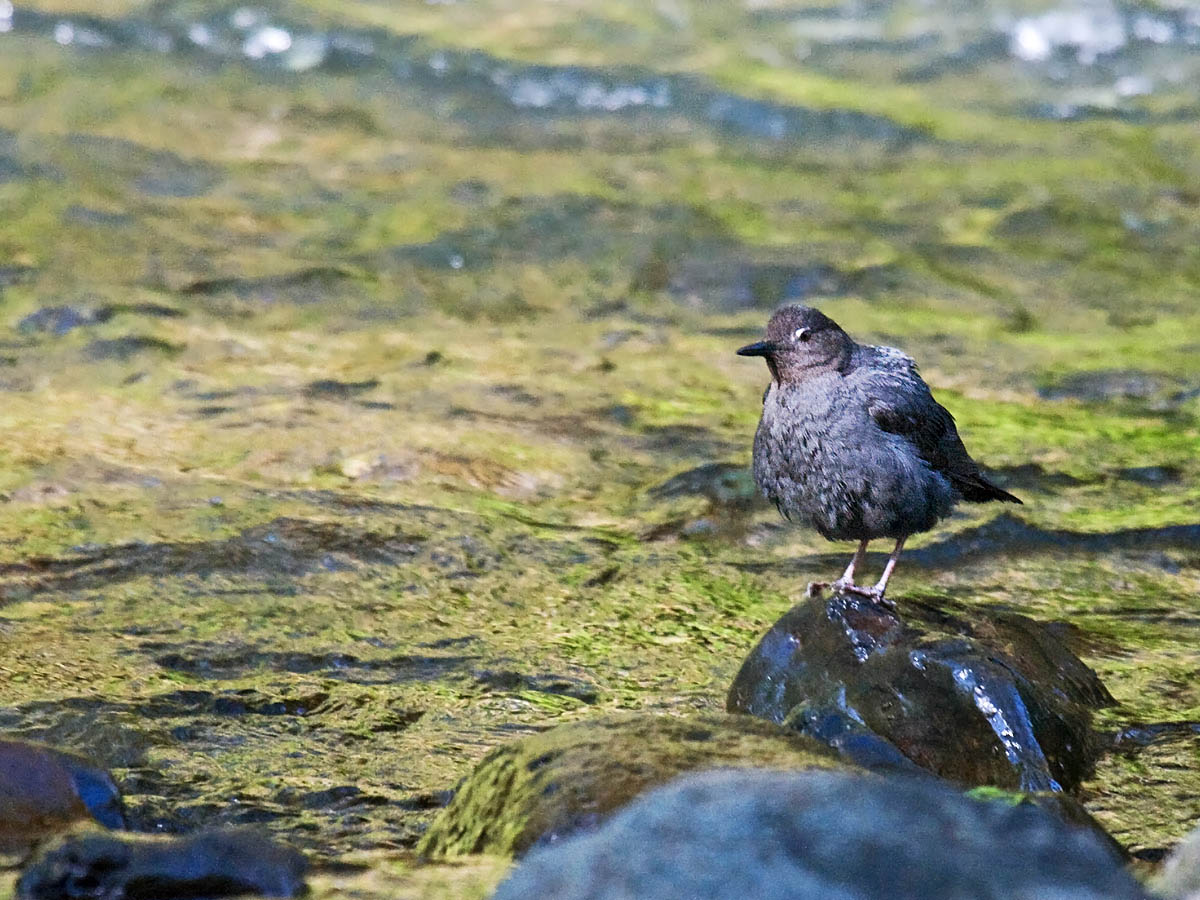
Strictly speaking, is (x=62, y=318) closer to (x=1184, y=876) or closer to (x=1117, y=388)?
(x=1117, y=388)

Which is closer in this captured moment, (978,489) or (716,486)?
(978,489)

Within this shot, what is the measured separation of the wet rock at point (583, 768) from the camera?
404cm

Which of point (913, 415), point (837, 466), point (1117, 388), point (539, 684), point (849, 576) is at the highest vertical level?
point (913, 415)

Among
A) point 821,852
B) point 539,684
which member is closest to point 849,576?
point 539,684

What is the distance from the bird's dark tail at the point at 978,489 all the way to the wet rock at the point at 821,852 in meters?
2.79

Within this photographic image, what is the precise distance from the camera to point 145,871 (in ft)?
12.1

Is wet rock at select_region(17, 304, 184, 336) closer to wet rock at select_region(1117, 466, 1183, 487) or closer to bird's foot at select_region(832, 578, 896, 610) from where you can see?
wet rock at select_region(1117, 466, 1183, 487)

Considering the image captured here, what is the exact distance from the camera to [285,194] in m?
13.2

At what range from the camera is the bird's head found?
5895mm

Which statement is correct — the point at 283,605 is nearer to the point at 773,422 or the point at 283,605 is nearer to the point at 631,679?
the point at 631,679

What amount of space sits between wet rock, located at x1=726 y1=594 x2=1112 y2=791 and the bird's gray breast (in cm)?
32

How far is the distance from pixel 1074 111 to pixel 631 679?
1144 centimetres

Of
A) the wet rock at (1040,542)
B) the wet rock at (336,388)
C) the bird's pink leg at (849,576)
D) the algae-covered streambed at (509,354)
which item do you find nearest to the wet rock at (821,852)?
the algae-covered streambed at (509,354)

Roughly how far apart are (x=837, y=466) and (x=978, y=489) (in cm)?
92
